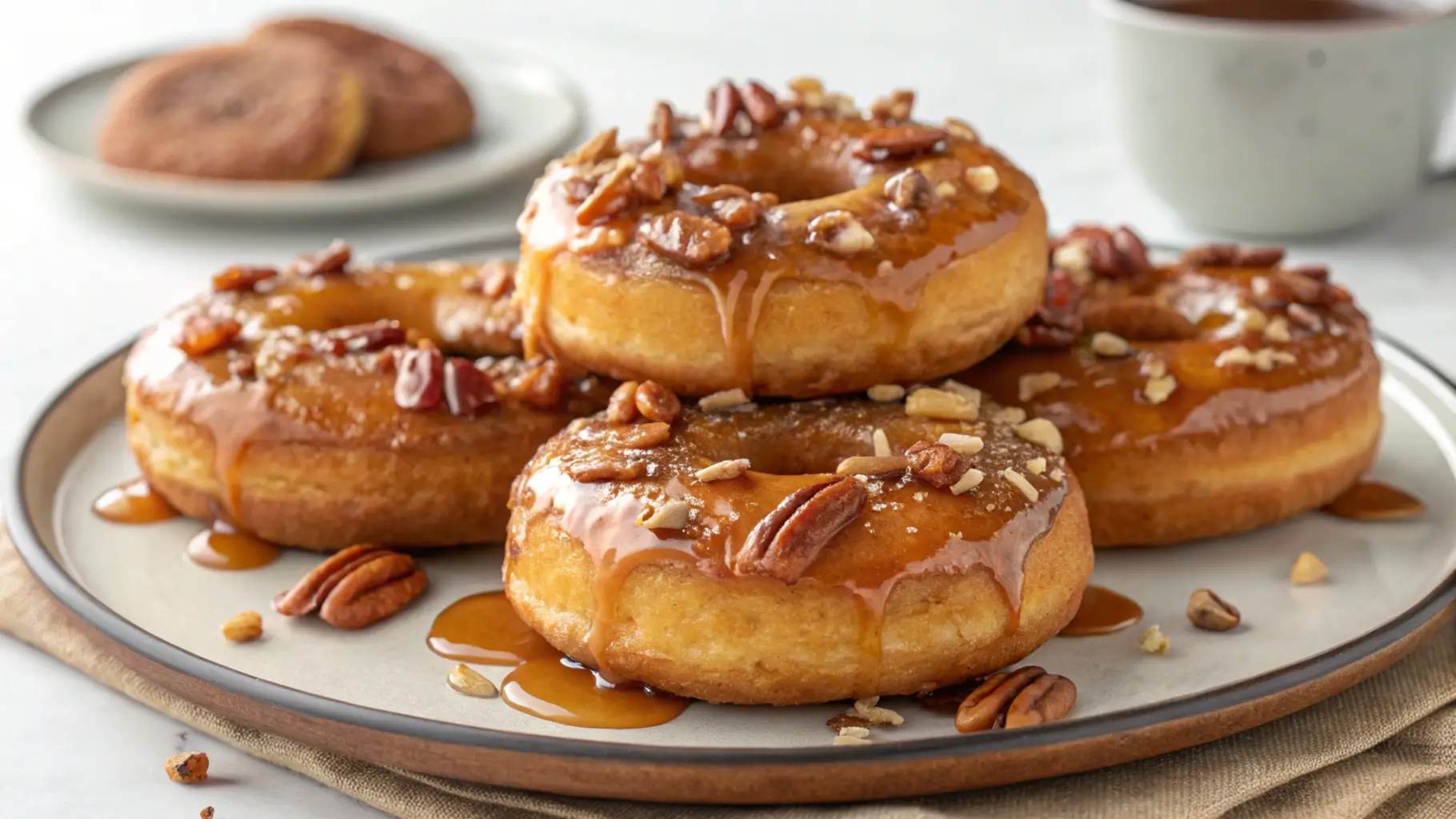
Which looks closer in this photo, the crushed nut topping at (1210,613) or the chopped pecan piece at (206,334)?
the crushed nut topping at (1210,613)

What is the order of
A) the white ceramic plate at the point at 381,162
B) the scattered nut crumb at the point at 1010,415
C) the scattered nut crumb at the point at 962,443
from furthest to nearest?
the white ceramic plate at the point at 381,162 < the scattered nut crumb at the point at 1010,415 < the scattered nut crumb at the point at 962,443

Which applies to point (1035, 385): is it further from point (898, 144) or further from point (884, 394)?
point (898, 144)

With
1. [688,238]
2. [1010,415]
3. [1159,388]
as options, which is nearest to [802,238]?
[688,238]

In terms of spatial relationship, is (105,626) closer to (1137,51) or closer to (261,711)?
(261,711)

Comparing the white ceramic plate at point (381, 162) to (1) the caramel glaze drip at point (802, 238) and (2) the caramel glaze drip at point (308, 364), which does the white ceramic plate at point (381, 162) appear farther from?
(1) the caramel glaze drip at point (802, 238)

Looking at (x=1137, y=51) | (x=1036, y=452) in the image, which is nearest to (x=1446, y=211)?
(x=1137, y=51)

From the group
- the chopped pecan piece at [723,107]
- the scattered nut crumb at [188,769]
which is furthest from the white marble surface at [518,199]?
the chopped pecan piece at [723,107]
